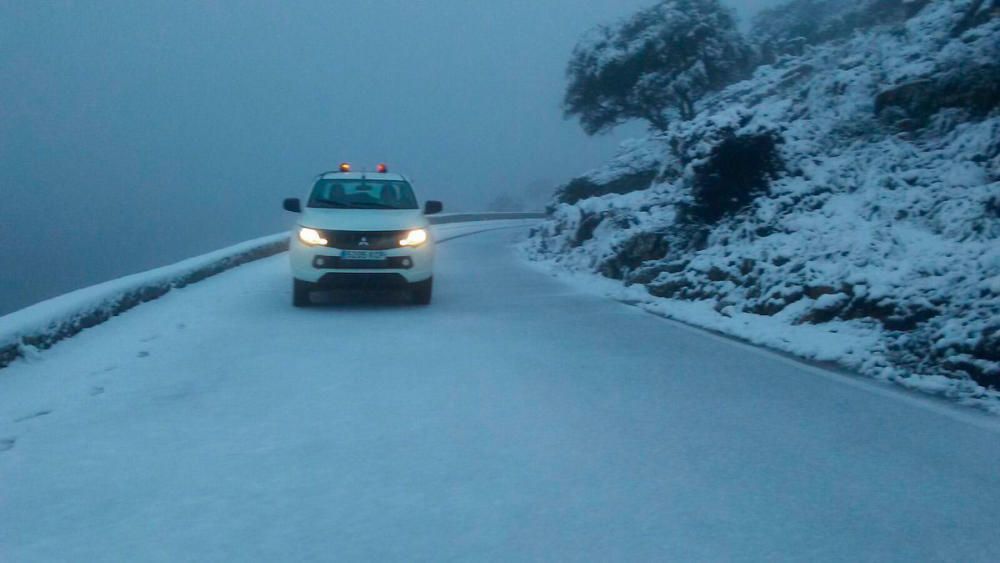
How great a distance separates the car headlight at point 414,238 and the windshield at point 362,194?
89 centimetres

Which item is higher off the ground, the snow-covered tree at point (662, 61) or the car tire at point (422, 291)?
the snow-covered tree at point (662, 61)

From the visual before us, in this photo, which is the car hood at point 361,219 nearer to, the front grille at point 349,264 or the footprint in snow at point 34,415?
the front grille at point 349,264

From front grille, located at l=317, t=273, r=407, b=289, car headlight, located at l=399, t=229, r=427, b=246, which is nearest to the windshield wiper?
car headlight, located at l=399, t=229, r=427, b=246

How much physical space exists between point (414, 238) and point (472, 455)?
22.9 ft

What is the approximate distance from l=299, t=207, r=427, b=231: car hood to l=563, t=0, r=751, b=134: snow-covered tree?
→ 2150 cm

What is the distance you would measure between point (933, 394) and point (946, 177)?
6.14 meters

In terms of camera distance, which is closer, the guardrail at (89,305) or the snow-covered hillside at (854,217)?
the guardrail at (89,305)

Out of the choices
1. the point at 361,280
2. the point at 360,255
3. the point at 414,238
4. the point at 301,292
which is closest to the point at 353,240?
the point at 360,255

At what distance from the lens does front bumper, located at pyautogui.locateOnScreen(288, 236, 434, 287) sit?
40.9 ft

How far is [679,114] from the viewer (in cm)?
3412

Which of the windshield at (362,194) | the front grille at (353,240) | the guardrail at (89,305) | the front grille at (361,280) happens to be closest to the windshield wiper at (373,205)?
the windshield at (362,194)

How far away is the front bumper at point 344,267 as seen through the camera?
490 inches

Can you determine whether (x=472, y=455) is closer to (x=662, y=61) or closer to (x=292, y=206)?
(x=292, y=206)

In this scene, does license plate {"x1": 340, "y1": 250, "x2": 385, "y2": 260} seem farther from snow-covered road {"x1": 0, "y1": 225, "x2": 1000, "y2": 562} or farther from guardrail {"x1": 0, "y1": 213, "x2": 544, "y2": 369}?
guardrail {"x1": 0, "y1": 213, "x2": 544, "y2": 369}
